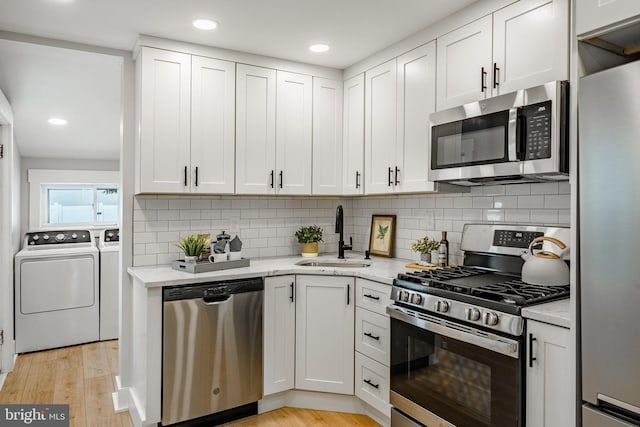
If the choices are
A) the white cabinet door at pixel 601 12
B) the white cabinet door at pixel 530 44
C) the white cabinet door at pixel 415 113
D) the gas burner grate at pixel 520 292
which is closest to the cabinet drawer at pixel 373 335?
the gas burner grate at pixel 520 292

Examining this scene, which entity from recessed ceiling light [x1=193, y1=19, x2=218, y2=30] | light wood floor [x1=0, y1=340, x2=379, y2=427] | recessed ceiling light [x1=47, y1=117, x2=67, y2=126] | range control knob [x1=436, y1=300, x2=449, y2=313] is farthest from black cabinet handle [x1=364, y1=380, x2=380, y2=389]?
recessed ceiling light [x1=47, y1=117, x2=67, y2=126]

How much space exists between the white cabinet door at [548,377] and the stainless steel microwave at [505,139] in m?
0.70

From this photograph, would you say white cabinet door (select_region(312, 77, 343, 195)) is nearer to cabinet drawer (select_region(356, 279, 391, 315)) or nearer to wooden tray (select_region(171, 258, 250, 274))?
wooden tray (select_region(171, 258, 250, 274))

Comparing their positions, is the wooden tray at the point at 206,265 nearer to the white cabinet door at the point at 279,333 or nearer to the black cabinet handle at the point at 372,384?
the white cabinet door at the point at 279,333

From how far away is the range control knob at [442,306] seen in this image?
2020mm

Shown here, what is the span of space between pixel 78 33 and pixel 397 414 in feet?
9.41

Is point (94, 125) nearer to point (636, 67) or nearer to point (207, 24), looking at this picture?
point (207, 24)

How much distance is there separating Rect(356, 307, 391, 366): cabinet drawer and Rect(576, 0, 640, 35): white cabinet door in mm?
1671

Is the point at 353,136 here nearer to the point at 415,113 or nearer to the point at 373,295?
the point at 415,113

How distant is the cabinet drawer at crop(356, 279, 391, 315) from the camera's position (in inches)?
98.5

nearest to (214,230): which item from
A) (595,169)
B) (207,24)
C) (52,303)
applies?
(207,24)

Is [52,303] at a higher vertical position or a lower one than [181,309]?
lower

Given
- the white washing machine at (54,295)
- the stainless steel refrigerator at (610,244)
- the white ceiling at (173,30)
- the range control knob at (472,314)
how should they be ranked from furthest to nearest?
the white washing machine at (54,295)
the white ceiling at (173,30)
the range control knob at (472,314)
the stainless steel refrigerator at (610,244)

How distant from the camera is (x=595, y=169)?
4.88 ft
